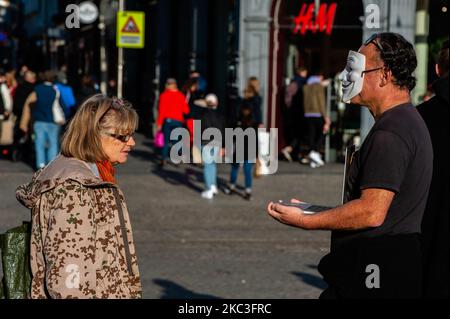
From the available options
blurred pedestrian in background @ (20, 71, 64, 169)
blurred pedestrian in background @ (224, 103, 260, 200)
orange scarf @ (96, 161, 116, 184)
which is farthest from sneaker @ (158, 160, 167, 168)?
orange scarf @ (96, 161, 116, 184)

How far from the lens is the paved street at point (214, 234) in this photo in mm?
8445

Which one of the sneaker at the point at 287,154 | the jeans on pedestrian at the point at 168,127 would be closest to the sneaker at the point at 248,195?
the jeans on pedestrian at the point at 168,127

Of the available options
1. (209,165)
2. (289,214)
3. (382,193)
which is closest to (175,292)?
(289,214)

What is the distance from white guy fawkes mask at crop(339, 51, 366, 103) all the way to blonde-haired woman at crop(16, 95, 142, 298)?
88cm

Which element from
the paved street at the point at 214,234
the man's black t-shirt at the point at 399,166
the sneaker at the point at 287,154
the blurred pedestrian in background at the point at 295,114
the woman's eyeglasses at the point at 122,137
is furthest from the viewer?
the sneaker at the point at 287,154

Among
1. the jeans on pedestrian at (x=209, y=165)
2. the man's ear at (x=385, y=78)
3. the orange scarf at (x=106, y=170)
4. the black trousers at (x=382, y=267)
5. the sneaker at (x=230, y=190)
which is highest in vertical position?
the man's ear at (x=385, y=78)

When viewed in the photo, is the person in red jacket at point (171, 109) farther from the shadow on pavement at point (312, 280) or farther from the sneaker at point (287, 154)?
the shadow on pavement at point (312, 280)

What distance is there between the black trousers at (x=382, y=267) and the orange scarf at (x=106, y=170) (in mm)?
982

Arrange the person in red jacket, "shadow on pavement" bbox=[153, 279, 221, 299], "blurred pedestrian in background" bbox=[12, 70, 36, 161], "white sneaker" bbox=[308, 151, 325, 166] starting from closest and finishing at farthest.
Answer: "shadow on pavement" bbox=[153, 279, 221, 299], the person in red jacket, "blurred pedestrian in background" bbox=[12, 70, 36, 161], "white sneaker" bbox=[308, 151, 325, 166]

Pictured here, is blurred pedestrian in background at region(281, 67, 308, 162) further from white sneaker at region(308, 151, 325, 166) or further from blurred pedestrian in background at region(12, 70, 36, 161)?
blurred pedestrian in background at region(12, 70, 36, 161)

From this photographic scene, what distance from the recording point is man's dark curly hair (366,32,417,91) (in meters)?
3.58

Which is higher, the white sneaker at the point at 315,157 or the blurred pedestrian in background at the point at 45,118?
the blurred pedestrian in background at the point at 45,118
